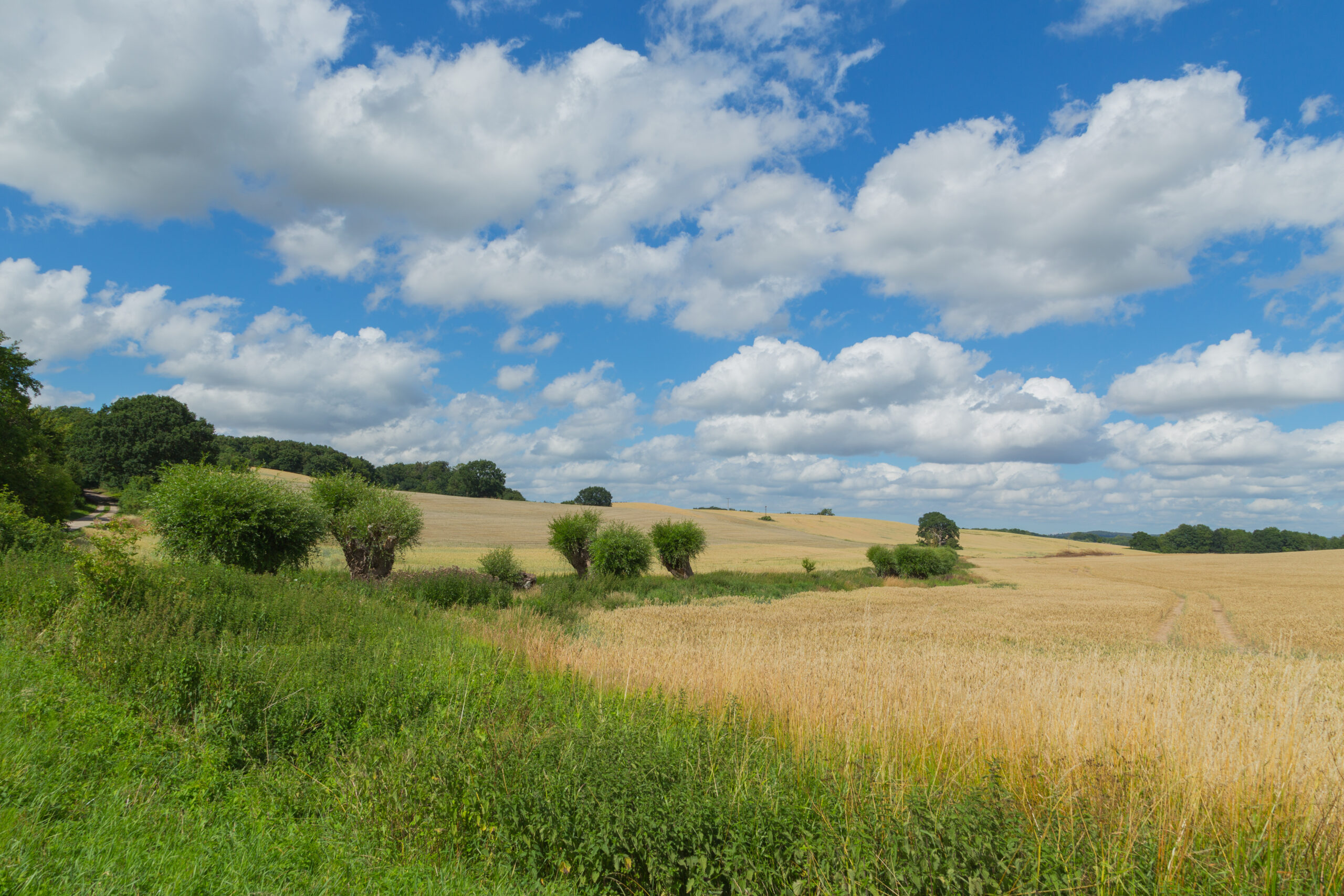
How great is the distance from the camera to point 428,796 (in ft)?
17.2

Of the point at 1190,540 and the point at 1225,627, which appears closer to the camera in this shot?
the point at 1225,627

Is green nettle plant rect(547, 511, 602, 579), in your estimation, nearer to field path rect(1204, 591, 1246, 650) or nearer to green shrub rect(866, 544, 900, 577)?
green shrub rect(866, 544, 900, 577)

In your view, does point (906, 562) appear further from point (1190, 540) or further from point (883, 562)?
point (1190, 540)

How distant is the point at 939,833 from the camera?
3.91 metres

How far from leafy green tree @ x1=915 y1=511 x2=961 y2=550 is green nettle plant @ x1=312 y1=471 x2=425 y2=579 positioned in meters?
75.6

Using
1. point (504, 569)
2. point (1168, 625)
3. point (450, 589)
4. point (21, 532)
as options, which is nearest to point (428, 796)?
point (450, 589)

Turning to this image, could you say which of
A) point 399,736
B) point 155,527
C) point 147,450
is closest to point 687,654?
point 399,736

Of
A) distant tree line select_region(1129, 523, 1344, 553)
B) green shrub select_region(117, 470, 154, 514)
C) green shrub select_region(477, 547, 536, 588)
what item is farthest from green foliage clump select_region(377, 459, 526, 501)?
distant tree line select_region(1129, 523, 1344, 553)

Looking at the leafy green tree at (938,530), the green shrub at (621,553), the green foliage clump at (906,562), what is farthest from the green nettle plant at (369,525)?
the leafy green tree at (938,530)

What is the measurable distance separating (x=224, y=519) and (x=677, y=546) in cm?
2147

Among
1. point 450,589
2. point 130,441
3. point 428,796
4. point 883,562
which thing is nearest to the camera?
point 428,796

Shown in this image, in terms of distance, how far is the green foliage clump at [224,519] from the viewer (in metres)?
18.9

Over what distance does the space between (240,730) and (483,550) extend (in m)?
41.9

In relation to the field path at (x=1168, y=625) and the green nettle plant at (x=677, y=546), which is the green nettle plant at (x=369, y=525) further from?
the field path at (x=1168, y=625)
